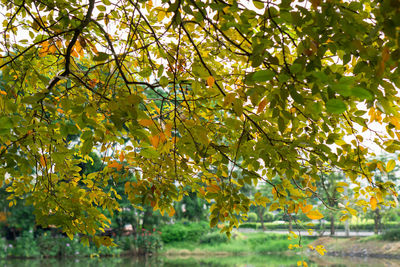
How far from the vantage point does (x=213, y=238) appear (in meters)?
11.5

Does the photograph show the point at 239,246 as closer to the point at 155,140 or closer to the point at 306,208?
the point at 306,208

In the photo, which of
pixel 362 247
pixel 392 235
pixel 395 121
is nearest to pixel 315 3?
pixel 395 121

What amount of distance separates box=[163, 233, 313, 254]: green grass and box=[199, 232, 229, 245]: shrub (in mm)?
87

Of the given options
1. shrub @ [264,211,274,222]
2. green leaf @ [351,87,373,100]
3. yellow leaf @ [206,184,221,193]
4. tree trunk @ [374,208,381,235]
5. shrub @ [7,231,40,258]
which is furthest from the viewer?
shrub @ [264,211,274,222]

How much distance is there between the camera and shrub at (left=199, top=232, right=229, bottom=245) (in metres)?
11.4

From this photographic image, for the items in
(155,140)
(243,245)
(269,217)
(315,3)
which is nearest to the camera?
(315,3)

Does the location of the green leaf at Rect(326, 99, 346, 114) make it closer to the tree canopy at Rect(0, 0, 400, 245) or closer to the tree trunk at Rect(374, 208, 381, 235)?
the tree canopy at Rect(0, 0, 400, 245)

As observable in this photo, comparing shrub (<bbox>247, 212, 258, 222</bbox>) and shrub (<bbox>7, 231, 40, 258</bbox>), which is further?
shrub (<bbox>247, 212, 258, 222</bbox>)

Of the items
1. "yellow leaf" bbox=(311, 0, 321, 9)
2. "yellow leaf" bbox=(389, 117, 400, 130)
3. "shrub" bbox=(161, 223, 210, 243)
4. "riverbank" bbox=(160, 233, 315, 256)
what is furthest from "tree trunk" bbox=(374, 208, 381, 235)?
"yellow leaf" bbox=(311, 0, 321, 9)

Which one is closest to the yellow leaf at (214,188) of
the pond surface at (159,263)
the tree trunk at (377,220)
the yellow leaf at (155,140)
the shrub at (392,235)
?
the yellow leaf at (155,140)

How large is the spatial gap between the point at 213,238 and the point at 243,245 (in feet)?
3.41

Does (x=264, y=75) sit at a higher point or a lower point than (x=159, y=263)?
higher

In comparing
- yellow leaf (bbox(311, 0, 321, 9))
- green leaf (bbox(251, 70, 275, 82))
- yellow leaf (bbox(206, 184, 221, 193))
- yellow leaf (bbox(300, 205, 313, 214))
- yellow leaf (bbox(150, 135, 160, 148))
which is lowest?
yellow leaf (bbox(300, 205, 313, 214))

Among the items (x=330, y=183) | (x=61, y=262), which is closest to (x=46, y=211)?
(x=61, y=262)
